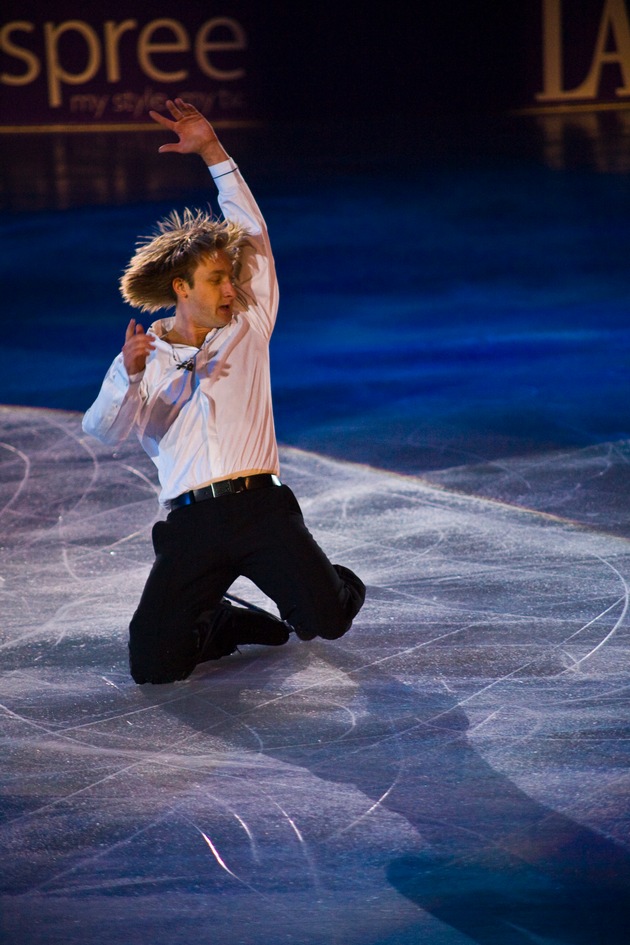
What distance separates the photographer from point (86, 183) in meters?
13.1

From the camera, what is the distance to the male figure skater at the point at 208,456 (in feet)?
13.4

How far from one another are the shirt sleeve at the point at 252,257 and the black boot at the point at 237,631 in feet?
3.02

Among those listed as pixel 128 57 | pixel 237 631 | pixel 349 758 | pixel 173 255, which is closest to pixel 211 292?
pixel 173 255

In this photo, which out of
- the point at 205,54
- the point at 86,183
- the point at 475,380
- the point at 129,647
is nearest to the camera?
the point at 129,647

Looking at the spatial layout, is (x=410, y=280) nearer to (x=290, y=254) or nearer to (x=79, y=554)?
(x=290, y=254)

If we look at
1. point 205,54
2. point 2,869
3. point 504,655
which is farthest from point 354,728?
point 205,54

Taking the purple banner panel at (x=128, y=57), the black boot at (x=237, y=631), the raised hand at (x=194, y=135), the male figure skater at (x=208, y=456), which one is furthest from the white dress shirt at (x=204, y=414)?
the purple banner panel at (x=128, y=57)

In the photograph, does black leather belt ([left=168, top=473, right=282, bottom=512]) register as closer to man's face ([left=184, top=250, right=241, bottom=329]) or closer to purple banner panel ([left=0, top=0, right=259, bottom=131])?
man's face ([left=184, top=250, right=241, bottom=329])

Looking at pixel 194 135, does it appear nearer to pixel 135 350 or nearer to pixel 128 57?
pixel 135 350

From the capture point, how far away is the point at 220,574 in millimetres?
4148

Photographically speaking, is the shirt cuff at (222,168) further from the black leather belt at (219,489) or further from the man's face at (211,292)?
the black leather belt at (219,489)

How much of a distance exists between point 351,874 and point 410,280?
809 cm

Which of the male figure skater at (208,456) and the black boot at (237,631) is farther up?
the male figure skater at (208,456)

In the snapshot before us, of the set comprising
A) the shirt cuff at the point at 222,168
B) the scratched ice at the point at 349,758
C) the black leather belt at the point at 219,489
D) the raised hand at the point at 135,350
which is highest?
the shirt cuff at the point at 222,168
